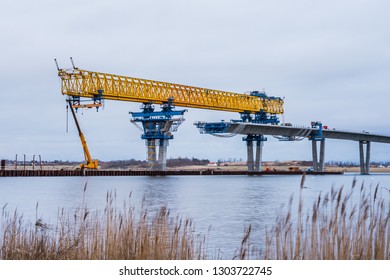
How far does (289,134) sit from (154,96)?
96.2 feet

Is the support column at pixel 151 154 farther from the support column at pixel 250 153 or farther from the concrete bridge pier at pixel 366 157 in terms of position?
the concrete bridge pier at pixel 366 157

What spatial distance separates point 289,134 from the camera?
110938 millimetres

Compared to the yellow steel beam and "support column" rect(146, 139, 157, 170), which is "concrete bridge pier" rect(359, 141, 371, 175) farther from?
"support column" rect(146, 139, 157, 170)

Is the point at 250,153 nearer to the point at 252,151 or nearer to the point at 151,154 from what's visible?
the point at 252,151

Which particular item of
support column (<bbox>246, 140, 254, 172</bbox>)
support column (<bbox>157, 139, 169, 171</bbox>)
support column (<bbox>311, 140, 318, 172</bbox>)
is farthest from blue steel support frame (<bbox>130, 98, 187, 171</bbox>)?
support column (<bbox>311, 140, 318, 172</bbox>)

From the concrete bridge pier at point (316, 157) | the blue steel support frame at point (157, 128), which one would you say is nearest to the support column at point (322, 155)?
the concrete bridge pier at point (316, 157)

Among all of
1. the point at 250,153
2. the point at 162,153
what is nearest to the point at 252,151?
the point at 250,153

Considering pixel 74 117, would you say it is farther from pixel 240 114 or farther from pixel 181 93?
pixel 240 114

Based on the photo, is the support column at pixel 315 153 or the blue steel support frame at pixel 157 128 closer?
the blue steel support frame at pixel 157 128

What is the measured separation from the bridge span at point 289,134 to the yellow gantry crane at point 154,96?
4.90 m

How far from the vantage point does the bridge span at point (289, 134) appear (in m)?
99.7

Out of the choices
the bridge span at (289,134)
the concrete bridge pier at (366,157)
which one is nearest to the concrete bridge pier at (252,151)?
the bridge span at (289,134)

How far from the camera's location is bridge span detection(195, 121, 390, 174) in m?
99.7
